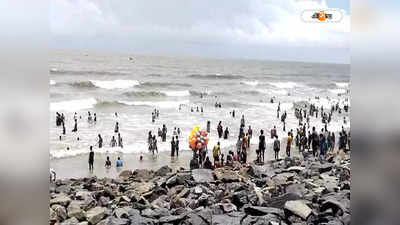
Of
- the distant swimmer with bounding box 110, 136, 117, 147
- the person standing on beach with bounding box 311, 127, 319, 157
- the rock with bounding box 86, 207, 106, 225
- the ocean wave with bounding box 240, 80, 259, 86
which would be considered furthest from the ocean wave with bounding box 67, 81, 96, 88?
the person standing on beach with bounding box 311, 127, 319, 157

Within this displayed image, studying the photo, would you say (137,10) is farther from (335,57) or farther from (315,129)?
(315,129)

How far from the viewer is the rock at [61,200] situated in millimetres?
1616

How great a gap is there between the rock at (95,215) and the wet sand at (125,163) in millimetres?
127

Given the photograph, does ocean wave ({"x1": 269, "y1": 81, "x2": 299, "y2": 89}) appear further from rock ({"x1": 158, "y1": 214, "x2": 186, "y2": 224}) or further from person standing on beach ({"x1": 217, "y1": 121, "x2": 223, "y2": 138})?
rock ({"x1": 158, "y1": 214, "x2": 186, "y2": 224})

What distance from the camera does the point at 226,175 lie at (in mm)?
1813

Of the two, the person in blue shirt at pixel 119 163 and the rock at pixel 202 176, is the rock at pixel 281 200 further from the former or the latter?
the person in blue shirt at pixel 119 163

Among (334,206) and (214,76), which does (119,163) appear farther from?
(334,206)

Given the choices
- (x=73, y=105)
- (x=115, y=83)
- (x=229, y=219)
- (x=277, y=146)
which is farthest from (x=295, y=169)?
(x=73, y=105)

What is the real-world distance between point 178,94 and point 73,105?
1.26 ft

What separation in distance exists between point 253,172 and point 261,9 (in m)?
0.63

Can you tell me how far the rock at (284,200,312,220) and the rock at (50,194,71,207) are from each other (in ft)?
2.63

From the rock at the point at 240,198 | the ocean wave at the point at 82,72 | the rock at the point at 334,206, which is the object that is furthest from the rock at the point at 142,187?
the rock at the point at 334,206

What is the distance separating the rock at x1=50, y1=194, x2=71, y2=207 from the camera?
1616mm
